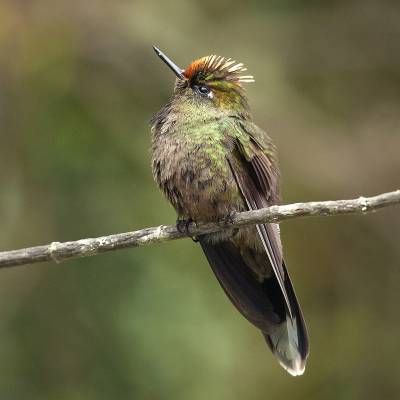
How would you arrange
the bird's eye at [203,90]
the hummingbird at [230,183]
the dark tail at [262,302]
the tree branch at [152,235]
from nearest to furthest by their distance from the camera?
1. the tree branch at [152,235]
2. the hummingbird at [230,183]
3. the dark tail at [262,302]
4. the bird's eye at [203,90]

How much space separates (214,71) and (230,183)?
83 cm

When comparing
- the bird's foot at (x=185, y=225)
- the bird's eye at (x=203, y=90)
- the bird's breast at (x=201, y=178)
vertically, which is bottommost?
the bird's foot at (x=185, y=225)

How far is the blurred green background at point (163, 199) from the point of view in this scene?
6211 mm

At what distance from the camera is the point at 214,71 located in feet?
17.0

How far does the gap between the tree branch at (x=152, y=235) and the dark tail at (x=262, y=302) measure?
29.0 inches

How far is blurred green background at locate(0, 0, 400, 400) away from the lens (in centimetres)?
621

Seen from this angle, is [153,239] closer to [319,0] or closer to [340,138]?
[340,138]

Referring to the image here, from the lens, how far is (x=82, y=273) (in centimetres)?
641

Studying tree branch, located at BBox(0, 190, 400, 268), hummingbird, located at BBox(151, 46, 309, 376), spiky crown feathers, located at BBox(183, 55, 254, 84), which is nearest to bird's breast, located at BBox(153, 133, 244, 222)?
hummingbird, located at BBox(151, 46, 309, 376)

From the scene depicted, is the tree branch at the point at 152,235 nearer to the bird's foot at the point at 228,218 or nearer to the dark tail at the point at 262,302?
the bird's foot at the point at 228,218

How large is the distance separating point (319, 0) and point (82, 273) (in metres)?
3.81

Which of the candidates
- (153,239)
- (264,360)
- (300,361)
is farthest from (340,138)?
(153,239)

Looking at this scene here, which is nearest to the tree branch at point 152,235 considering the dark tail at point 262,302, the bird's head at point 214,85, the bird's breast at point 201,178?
the bird's breast at point 201,178

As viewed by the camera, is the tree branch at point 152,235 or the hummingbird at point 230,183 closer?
the tree branch at point 152,235
